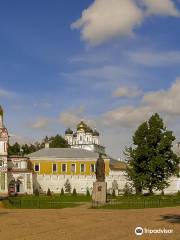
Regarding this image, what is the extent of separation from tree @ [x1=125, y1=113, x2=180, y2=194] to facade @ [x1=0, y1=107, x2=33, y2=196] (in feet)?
69.0

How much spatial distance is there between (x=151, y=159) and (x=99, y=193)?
1607 centimetres

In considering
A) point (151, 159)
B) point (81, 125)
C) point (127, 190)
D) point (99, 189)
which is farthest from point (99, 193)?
point (81, 125)

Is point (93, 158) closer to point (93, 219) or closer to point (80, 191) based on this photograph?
point (80, 191)

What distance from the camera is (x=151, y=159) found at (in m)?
52.4

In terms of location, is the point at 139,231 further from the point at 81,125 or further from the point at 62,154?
the point at 81,125

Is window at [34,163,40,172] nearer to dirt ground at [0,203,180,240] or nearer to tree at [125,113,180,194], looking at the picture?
tree at [125,113,180,194]

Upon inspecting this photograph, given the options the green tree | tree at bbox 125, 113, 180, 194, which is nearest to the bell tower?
tree at bbox 125, 113, 180, 194

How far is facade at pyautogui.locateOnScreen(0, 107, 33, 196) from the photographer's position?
Result: 224ft

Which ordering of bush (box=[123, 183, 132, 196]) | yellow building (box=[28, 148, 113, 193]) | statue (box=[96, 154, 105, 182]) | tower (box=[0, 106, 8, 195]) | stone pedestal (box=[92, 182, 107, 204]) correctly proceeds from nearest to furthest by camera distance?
stone pedestal (box=[92, 182, 107, 204]) → statue (box=[96, 154, 105, 182]) → bush (box=[123, 183, 132, 196]) → tower (box=[0, 106, 8, 195]) → yellow building (box=[28, 148, 113, 193])

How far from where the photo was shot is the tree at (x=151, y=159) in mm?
51844

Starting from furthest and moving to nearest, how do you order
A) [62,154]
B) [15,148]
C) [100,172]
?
1. [15,148]
2. [62,154]
3. [100,172]

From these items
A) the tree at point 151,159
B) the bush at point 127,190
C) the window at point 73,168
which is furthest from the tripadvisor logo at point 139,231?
the window at point 73,168

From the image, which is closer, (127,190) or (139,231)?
(139,231)

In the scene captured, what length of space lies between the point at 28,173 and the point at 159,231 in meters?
52.8
